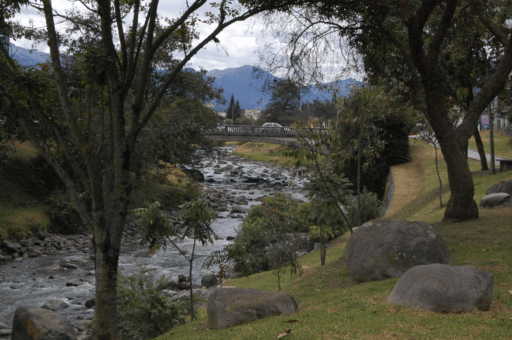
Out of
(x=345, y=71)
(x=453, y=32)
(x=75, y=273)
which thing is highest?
(x=453, y=32)

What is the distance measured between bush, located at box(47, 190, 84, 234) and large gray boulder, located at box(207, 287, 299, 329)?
17.7 metres

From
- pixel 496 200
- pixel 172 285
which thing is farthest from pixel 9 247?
pixel 496 200

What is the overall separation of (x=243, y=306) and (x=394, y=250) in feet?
13.0

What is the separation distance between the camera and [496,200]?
15.2 m

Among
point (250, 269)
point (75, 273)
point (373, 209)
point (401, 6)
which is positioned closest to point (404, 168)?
point (373, 209)

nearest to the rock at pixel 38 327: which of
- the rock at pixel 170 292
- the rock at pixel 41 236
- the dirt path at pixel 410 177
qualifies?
the rock at pixel 170 292

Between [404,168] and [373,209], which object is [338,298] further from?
[404,168]

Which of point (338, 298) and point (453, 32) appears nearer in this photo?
point (338, 298)

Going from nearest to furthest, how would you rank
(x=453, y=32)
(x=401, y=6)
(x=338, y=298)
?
(x=338, y=298) → (x=401, y=6) → (x=453, y=32)

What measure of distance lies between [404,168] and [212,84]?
1747 centimetres

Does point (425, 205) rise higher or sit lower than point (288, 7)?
lower

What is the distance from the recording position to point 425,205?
20422 millimetres

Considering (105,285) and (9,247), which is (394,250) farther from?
(9,247)

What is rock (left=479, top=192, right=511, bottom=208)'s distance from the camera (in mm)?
15094
